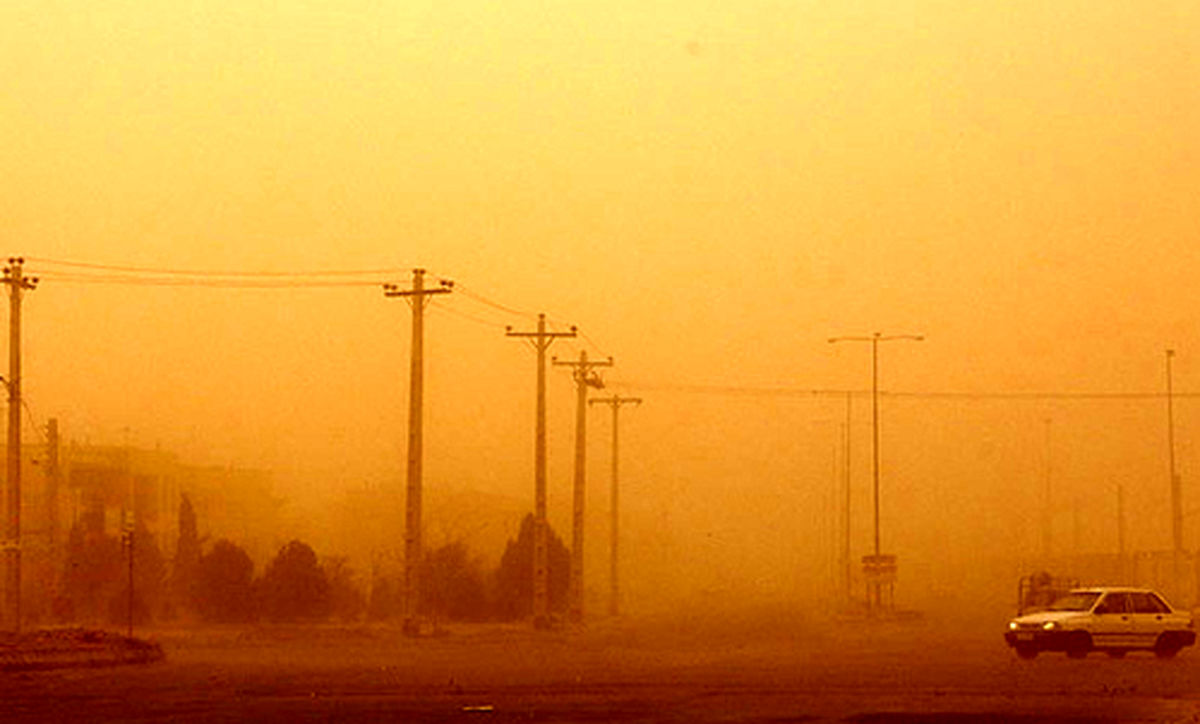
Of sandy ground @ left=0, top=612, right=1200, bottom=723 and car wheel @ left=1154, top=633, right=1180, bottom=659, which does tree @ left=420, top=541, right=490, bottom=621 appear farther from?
car wheel @ left=1154, top=633, right=1180, bottom=659

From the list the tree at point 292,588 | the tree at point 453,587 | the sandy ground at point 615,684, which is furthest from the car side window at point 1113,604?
the tree at point 292,588

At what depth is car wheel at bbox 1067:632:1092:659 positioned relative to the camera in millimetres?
54875

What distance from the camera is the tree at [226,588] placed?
3752 inches

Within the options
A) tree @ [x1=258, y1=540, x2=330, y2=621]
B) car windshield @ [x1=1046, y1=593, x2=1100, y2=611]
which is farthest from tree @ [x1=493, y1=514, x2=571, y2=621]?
car windshield @ [x1=1046, y1=593, x2=1100, y2=611]

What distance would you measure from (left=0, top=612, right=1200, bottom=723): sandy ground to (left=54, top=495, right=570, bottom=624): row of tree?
88.7 feet

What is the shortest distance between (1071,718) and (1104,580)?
365ft

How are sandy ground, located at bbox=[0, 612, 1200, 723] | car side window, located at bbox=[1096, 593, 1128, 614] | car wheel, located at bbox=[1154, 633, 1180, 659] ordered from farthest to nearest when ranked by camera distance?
car side window, located at bbox=[1096, 593, 1128, 614] → car wheel, located at bbox=[1154, 633, 1180, 659] → sandy ground, located at bbox=[0, 612, 1200, 723]

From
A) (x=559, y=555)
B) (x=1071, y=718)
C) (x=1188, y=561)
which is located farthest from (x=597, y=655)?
(x=1188, y=561)

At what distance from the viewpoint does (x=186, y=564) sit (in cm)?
10300

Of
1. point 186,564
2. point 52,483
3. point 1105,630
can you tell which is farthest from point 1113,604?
point 186,564

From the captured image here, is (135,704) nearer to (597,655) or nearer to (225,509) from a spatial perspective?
(597,655)

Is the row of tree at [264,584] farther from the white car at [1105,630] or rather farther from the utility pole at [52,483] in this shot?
the white car at [1105,630]

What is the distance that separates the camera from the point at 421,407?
7388 cm

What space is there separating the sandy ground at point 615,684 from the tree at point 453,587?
3028 centimetres
